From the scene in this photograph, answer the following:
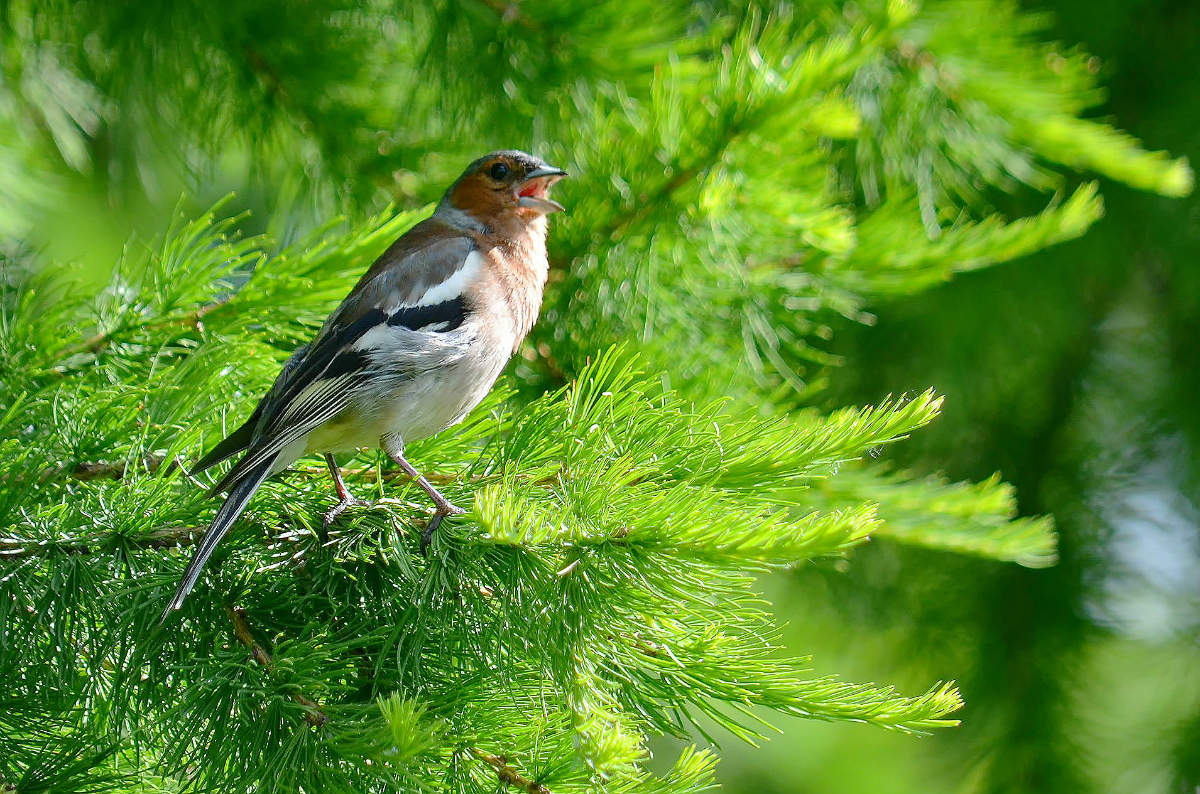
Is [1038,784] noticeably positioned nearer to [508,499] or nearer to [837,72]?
[837,72]

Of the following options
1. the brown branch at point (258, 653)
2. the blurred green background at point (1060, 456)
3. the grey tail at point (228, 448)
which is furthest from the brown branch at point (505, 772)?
the blurred green background at point (1060, 456)

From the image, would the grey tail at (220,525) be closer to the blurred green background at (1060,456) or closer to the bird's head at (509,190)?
the bird's head at (509,190)

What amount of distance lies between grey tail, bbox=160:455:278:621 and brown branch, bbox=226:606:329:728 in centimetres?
9

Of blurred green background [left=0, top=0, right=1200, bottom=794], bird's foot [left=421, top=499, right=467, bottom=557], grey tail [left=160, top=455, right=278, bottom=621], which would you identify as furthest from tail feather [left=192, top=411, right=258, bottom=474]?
blurred green background [left=0, top=0, right=1200, bottom=794]

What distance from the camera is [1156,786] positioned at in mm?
4090

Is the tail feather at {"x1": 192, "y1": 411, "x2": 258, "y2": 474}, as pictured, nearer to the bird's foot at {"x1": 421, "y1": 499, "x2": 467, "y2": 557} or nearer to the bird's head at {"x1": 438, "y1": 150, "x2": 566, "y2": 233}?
the bird's foot at {"x1": 421, "y1": 499, "x2": 467, "y2": 557}

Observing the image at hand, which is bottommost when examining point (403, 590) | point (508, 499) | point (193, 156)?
point (403, 590)

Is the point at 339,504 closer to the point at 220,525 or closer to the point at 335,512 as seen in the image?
the point at 335,512

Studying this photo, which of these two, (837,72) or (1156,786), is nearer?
(837,72)

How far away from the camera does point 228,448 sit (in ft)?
7.46

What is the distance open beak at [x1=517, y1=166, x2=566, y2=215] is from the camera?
10.1ft

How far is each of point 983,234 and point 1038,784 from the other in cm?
227

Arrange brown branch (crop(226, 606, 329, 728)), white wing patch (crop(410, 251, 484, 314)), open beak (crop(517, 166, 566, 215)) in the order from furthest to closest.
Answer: open beak (crop(517, 166, 566, 215)) → white wing patch (crop(410, 251, 484, 314)) → brown branch (crop(226, 606, 329, 728))

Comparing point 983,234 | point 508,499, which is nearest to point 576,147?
point 983,234
